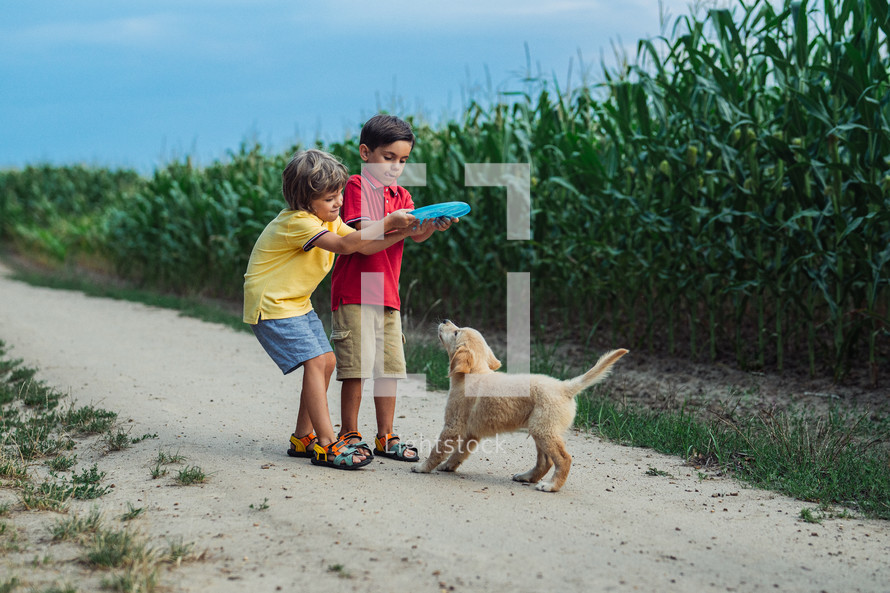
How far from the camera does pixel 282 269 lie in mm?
4242

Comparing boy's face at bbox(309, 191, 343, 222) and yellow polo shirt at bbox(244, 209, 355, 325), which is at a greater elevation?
boy's face at bbox(309, 191, 343, 222)

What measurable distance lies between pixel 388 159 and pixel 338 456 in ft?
5.42

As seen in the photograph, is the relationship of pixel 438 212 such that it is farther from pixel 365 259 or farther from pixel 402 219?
pixel 365 259

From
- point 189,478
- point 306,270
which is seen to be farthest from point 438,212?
point 189,478

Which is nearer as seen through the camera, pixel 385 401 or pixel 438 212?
pixel 438 212

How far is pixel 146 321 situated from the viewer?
10766mm

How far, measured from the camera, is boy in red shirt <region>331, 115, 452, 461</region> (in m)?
4.17

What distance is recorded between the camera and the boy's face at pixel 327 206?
4.12 metres

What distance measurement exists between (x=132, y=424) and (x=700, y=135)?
552 cm

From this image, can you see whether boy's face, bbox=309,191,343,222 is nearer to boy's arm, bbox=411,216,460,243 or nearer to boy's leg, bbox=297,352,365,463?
boy's arm, bbox=411,216,460,243

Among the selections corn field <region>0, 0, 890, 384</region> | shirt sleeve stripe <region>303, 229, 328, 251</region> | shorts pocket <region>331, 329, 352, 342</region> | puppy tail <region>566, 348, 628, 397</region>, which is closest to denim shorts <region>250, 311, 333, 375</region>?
shorts pocket <region>331, 329, 352, 342</region>

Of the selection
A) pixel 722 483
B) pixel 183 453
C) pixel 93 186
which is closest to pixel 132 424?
pixel 183 453

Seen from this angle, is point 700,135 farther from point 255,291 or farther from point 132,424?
point 132,424

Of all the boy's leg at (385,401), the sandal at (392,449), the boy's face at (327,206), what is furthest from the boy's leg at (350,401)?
the boy's face at (327,206)
